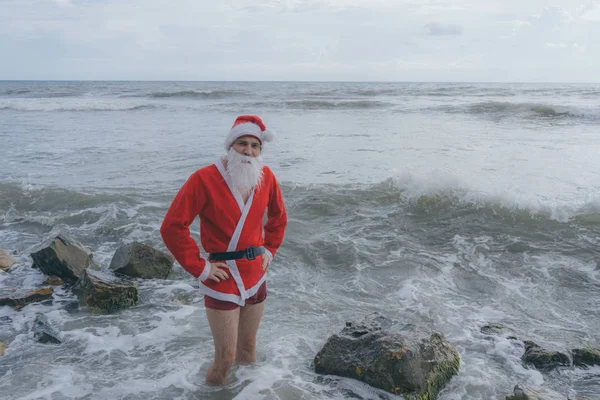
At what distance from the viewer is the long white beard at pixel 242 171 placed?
3.30 m

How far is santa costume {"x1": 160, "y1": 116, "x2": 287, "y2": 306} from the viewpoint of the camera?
3201 mm

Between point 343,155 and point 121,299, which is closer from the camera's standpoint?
point 121,299

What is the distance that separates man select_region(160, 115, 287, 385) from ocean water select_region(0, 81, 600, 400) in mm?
905

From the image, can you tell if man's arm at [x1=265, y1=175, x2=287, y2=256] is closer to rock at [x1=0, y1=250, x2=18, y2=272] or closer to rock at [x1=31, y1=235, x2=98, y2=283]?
rock at [x1=31, y1=235, x2=98, y2=283]

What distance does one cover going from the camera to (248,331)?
3.87 metres

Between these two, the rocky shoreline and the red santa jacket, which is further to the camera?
the rocky shoreline

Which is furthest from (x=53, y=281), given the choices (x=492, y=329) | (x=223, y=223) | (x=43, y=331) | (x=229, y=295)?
(x=492, y=329)

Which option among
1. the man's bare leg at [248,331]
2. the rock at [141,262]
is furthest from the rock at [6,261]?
the man's bare leg at [248,331]

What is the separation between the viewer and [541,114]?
2714cm

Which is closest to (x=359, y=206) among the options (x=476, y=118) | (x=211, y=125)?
(x=211, y=125)

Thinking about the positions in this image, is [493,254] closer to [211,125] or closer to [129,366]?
[129,366]

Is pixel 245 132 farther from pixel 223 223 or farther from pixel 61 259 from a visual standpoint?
pixel 61 259

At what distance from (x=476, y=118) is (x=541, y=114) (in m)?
4.45

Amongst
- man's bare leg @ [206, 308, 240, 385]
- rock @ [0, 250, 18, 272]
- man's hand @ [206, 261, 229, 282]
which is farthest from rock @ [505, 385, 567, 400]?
rock @ [0, 250, 18, 272]
